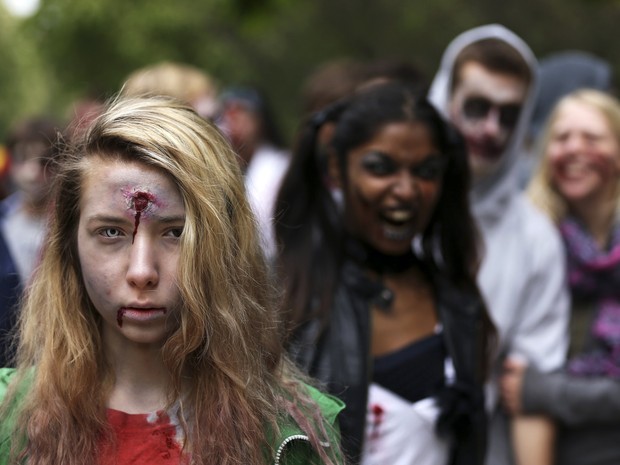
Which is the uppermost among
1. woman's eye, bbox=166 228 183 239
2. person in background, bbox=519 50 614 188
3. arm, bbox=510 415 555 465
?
person in background, bbox=519 50 614 188

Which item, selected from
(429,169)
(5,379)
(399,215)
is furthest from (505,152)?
(5,379)

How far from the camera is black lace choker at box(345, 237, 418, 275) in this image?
3385 mm

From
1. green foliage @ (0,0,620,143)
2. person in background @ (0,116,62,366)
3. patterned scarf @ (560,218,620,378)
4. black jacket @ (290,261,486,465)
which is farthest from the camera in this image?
green foliage @ (0,0,620,143)

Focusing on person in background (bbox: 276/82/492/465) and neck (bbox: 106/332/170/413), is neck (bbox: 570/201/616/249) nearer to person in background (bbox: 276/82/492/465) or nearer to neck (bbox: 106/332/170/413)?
person in background (bbox: 276/82/492/465)

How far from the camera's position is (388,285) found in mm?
3354

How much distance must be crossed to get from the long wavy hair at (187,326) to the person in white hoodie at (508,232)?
150 cm

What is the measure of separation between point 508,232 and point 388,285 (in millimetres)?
860

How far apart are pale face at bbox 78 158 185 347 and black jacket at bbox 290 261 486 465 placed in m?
0.81

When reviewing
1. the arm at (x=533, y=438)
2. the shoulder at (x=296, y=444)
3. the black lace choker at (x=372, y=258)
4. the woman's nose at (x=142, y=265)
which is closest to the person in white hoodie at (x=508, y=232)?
the arm at (x=533, y=438)

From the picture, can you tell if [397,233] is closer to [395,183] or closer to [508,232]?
[395,183]

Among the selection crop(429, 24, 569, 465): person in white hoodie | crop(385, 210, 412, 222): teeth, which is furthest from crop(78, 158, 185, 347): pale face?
crop(429, 24, 569, 465): person in white hoodie

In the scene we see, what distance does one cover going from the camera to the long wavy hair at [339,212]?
130 inches

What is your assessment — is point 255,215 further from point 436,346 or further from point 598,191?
point 598,191

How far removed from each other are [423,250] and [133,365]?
4.66 feet
